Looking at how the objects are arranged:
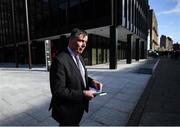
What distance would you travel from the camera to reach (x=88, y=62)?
22.3 meters

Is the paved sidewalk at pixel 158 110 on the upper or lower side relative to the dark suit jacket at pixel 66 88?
lower

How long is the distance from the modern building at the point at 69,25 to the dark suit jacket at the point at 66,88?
14.9 meters

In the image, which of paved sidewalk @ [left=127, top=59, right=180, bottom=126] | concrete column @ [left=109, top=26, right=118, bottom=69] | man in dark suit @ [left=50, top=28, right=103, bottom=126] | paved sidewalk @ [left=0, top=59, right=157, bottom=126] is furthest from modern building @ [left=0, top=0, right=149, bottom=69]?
man in dark suit @ [left=50, top=28, right=103, bottom=126]

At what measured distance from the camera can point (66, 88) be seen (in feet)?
8.04

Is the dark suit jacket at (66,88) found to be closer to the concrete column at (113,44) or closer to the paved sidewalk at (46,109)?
the paved sidewalk at (46,109)

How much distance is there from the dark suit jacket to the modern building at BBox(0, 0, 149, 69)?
14.9m

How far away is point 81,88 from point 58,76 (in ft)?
1.45

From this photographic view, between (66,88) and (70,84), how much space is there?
0.39ft

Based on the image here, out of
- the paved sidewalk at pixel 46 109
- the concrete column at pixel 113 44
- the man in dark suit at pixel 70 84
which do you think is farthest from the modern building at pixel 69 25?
the man in dark suit at pixel 70 84

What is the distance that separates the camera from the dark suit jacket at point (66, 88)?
242cm

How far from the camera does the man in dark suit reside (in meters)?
2.43

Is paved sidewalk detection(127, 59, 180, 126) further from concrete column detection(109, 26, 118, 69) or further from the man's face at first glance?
concrete column detection(109, 26, 118, 69)

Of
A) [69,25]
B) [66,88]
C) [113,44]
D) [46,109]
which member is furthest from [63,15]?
[66,88]

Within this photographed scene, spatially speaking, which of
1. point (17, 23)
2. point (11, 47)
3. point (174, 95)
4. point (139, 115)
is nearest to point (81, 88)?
point (139, 115)
